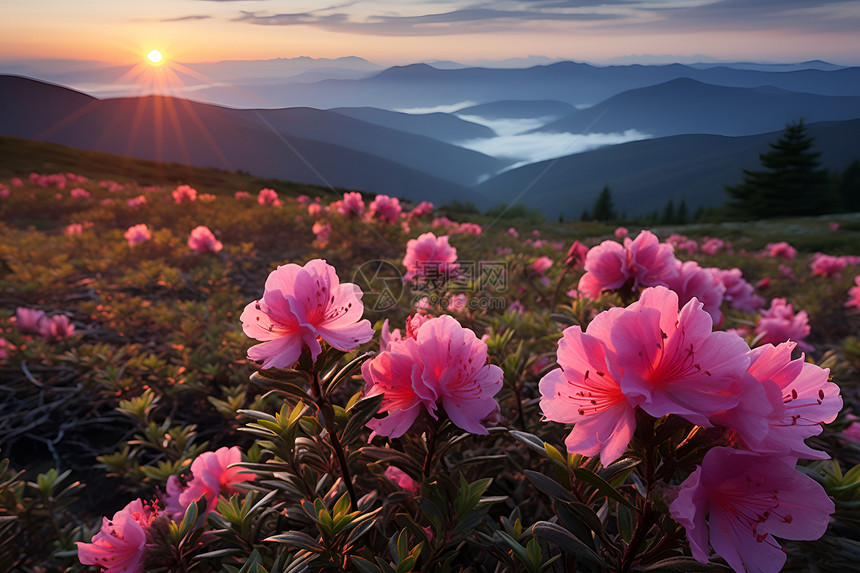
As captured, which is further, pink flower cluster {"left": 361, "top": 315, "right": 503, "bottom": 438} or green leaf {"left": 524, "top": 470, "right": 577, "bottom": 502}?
pink flower cluster {"left": 361, "top": 315, "right": 503, "bottom": 438}

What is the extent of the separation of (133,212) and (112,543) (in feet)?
31.2

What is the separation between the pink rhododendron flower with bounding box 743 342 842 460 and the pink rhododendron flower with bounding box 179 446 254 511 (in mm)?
1525

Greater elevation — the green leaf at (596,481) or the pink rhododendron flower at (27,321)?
the green leaf at (596,481)

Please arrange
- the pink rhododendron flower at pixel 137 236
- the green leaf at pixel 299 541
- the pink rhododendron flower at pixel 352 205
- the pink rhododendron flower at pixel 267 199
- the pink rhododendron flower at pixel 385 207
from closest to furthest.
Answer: the green leaf at pixel 299 541
the pink rhododendron flower at pixel 137 236
the pink rhododendron flower at pixel 385 207
the pink rhododendron flower at pixel 352 205
the pink rhododendron flower at pixel 267 199

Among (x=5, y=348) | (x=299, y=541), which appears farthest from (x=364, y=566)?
(x=5, y=348)

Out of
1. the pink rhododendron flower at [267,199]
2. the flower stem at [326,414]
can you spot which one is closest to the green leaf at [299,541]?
the flower stem at [326,414]

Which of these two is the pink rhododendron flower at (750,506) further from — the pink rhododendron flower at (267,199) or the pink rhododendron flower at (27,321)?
the pink rhododendron flower at (267,199)

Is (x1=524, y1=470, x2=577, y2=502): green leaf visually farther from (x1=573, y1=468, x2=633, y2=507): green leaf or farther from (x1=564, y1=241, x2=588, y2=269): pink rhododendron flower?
(x1=564, y1=241, x2=588, y2=269): pink rhododendron flower

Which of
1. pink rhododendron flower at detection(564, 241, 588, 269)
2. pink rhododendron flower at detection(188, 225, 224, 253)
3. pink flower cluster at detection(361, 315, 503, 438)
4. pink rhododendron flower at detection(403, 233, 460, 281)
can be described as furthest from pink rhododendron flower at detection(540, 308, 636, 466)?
pink rhododendron flower at detection(188, 225, 224, 253)

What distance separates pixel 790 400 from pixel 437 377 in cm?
73

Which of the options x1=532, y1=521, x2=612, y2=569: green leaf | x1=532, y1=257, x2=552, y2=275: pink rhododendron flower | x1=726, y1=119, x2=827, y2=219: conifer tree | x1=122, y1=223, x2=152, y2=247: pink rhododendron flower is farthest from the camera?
x1=726, y1=119, x2=827, y2=219: conifer tree

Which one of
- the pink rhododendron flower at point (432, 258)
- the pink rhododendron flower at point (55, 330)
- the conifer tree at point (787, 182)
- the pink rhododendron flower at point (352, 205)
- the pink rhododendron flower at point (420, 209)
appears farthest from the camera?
the conifer tree at point (787, 182)

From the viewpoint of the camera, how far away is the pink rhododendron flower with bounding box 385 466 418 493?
1.37 meters

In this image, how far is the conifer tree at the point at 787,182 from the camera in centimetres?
4953
